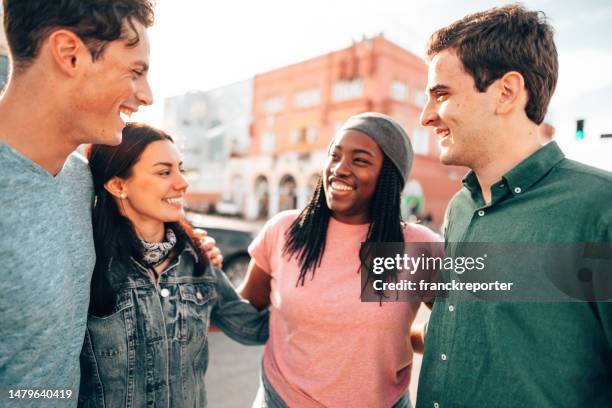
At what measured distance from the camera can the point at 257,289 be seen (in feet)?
8.55

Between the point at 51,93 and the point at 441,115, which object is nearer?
the point at 51,93

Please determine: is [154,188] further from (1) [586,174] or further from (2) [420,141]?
(2) [420,141]

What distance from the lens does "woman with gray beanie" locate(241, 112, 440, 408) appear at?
200 cm

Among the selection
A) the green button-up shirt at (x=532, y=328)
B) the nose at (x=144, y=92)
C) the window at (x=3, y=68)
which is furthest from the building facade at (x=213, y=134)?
the green button-up shirt at (x=532, y=328)

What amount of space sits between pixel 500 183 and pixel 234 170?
110 feet

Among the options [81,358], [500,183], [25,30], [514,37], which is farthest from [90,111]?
[514,37]

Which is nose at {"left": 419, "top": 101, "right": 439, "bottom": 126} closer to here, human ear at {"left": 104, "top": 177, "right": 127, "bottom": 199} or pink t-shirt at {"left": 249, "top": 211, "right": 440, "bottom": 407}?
pink t-shirt at {"left": 249, "top": 211, "right": 440, "bottom": 407}

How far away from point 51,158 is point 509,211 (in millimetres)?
1882

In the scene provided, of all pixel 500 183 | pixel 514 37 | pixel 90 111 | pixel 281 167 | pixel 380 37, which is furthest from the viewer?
pixel 281 167

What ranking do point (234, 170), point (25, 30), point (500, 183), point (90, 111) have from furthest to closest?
point (234, 170) < point (500, 183) < point (90, 111) < point (25, 30)

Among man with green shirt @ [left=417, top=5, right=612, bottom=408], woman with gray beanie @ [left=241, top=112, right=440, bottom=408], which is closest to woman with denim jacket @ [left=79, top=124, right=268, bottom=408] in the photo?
woman with gray beanie @ [left=241, top=112, right=440, bottom=408]

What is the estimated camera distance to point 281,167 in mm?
30062

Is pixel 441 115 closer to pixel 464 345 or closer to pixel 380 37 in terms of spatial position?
pixel 464 345

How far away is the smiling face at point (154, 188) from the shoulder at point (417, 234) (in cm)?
132
